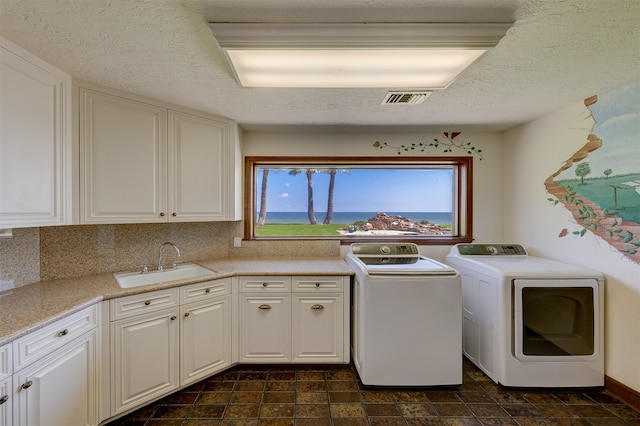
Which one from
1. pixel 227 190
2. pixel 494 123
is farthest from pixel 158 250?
pixel 494 123

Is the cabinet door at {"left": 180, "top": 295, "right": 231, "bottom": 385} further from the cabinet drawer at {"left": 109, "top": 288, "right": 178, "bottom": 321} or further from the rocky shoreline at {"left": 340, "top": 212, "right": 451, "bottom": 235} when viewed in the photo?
the rocky shoreline at {"left": 340, "top": 212, "right": 451, "bottom": 235}

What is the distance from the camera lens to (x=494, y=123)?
259 cm

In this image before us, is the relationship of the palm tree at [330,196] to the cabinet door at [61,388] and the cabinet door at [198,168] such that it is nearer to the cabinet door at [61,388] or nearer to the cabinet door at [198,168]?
the cabinet door at [198,168]

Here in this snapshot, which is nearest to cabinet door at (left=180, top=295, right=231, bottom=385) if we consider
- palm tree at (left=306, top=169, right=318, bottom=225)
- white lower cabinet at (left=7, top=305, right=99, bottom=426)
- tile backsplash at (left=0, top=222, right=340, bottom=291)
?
white lower cabinet at (left=7, top=305, right=99, bottom=426)

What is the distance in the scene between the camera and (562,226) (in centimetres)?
225

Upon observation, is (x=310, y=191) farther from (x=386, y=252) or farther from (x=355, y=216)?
(x=386, y=252)

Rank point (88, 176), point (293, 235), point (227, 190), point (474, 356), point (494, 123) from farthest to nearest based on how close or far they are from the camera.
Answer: point (293, 235)
point (494, 123)
point (227, 190)
point (474, 356)
point (88, 176)

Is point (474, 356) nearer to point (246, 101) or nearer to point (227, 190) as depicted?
point (227, 190)

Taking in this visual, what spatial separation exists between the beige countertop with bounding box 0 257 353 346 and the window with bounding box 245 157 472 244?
0.57m

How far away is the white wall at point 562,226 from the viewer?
71.6 inches

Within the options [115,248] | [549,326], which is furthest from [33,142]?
[549,326]

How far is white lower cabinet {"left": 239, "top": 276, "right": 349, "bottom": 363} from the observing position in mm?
2213

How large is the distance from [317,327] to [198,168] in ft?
5.44

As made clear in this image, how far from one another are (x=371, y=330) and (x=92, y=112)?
8.00 feet
